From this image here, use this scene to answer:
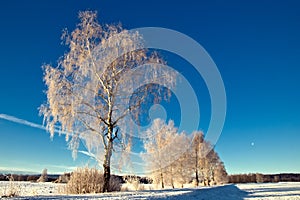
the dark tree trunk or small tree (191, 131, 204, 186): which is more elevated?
small tree (191, 131, 204, 186)

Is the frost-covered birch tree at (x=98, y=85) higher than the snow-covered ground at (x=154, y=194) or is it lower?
higher

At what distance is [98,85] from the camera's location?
1622cm

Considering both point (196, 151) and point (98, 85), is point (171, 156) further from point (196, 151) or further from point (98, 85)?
point (98, 85)

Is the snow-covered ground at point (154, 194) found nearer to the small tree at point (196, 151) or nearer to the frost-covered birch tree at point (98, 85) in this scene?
the frost-covered birch tree at point (98, 85)

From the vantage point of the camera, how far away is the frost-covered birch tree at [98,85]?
15.4m

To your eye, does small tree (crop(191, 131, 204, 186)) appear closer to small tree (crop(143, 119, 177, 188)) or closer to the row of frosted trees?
the row of frosted trees

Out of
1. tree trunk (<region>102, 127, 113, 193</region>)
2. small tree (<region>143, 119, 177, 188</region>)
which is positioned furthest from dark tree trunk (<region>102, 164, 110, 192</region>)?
small tree (<region>143, 119, 177, 188</region>)

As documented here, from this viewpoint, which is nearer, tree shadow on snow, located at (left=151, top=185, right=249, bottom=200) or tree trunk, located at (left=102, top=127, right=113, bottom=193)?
tree shadow on snow, located at (left=151, top=185, right=249, bottom=200)

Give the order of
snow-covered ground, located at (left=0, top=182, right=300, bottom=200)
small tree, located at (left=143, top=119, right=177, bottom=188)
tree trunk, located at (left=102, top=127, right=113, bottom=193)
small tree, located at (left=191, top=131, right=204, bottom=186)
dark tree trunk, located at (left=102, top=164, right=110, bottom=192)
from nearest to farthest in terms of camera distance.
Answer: snow-covered ground, located at (left=0, top=182, right=300, bottom=200) → dark tree trunk, located at (left=102, top=164, right=110, bottom=192) → tree trunk, located at (left=102, top=127, right=113, bottom=193) → small tree, located at (left=143, top=119, right=177, bottom=188) → small tree, located at (left=191, top=131, right=204, bottom=186)

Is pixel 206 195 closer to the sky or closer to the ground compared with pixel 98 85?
closer to the ground

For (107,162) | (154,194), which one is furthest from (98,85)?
(154,194)

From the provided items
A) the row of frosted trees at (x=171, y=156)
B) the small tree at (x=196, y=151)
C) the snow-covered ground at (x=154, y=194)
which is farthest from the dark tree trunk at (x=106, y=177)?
the small tree at (x=196, y=151)

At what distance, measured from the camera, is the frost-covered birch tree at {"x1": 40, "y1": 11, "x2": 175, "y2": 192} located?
15422mm

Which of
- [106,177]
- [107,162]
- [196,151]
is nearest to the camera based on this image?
[106,177]
